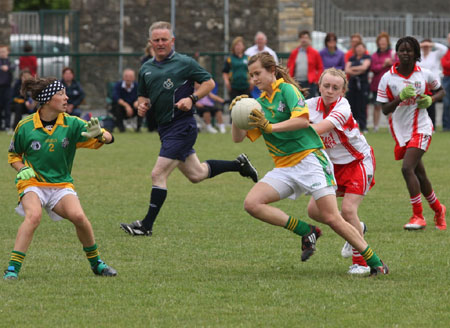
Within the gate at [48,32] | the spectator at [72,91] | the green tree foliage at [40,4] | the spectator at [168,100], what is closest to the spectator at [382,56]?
the spectator at [72,91]

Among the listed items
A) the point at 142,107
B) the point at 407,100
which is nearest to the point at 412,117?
the point at 407,100

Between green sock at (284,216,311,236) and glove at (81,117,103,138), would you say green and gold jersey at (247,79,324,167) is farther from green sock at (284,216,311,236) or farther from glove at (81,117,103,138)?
glove at (81,117,103,138)

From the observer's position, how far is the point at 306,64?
21406 millimetres

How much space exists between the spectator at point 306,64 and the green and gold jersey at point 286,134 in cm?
1384

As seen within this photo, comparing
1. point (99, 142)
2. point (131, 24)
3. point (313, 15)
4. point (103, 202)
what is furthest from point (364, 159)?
point (131, 24)

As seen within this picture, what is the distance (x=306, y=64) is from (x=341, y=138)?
45.0ft

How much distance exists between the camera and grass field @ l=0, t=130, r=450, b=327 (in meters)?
6.10

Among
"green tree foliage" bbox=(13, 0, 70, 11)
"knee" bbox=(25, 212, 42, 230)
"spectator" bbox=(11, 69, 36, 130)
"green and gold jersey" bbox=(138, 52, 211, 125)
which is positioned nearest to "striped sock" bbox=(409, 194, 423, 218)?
"green and gold jersey" bbox=(138, 52, 211, 125)

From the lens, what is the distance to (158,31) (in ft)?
31.5

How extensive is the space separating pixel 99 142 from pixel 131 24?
27335 mm

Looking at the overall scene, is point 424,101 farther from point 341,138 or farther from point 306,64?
point 306,64

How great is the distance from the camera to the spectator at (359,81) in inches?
848

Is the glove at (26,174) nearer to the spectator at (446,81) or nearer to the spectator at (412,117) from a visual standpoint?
the spectator at (412,117)

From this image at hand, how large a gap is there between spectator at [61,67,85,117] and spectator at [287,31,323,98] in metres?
4.59
